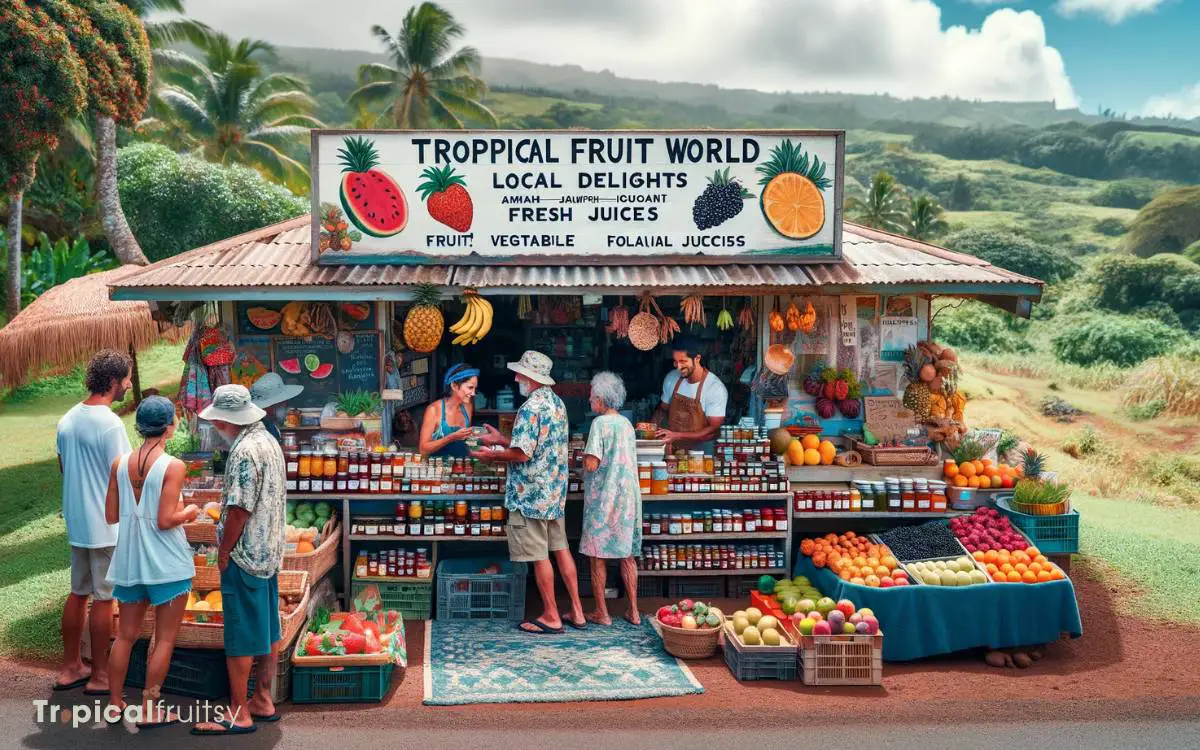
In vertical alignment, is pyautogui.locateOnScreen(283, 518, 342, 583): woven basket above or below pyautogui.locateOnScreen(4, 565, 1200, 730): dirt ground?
above

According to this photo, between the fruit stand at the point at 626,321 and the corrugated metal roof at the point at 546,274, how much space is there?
29mm

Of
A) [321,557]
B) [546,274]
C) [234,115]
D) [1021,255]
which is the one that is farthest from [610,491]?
[1021,255]

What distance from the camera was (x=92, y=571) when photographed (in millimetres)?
6184

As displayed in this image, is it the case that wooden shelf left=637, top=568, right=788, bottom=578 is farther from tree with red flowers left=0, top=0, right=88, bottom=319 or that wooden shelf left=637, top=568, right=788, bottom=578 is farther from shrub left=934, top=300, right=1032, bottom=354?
shrub left=934, top=300, right=1032, bottom=354

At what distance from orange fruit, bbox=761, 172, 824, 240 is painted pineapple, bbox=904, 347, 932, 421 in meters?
1.47

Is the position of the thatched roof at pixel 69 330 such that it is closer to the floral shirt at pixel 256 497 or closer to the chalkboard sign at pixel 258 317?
the chalkboard sign at pixel 258 317

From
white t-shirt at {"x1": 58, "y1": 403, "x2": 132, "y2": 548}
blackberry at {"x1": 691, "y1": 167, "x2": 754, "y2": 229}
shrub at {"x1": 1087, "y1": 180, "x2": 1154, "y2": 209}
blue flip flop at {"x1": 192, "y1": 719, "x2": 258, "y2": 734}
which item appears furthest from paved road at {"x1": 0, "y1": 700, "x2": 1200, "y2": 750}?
shrub at {"x1": 1087, "y1": 180, "x2": 1154, "y2": 209}

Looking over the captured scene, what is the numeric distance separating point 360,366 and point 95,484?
3.05m

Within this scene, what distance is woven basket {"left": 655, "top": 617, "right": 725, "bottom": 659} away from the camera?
281 inches

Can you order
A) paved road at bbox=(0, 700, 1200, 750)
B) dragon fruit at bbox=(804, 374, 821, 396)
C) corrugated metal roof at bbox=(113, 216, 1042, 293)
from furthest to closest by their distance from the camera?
dragon fruit at bbox=(804, 374, 821, 396), corrugated metal roof at bbox=(113, 216, 1042, 293), paved road at bbox=(0, 700, 1200, 750)

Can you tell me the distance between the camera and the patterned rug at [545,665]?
21.5 feet

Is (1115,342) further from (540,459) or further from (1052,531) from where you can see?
(540,459)

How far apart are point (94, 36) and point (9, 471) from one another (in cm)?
589

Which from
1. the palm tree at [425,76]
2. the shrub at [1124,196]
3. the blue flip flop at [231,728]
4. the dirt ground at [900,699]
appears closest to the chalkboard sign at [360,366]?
the dirt ground at [900,699]
